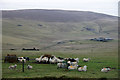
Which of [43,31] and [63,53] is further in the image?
[43,31]

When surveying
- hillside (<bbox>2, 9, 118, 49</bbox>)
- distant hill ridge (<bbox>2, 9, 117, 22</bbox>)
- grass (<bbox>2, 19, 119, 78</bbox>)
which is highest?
distant hill ridge (<bbox>2, 9, 117, 22</bbox>)

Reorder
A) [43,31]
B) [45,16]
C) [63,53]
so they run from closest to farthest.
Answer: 1. [63,53]
2. [43,31]
3. [45,16]

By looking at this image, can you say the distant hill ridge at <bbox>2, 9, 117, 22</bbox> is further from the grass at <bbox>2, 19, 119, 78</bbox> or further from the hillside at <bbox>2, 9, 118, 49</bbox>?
the grass at <bbox>2, 19, 119, 78</bbox>

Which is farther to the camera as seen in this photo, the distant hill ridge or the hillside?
the distant hill ridge

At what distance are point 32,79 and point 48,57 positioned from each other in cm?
1004

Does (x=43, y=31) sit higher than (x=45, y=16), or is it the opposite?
(x=45, y=16)

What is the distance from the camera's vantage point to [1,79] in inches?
492

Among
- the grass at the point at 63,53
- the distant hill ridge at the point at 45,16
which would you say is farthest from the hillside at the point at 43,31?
the distant hill ridge at the point at 45,16

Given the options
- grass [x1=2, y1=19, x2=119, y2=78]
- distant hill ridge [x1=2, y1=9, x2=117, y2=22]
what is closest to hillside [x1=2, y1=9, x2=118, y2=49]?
grass [x1=2, y1=19, x2=119, y2=78]

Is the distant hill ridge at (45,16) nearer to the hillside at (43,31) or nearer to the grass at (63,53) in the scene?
the hillside at (43,31)

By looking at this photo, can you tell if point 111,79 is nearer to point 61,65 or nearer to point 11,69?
point 61,65

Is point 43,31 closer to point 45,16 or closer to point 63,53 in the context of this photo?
point 45,16

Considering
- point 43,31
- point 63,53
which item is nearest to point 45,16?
point 43,31

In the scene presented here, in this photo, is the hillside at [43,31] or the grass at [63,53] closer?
the grass at [63,53]
